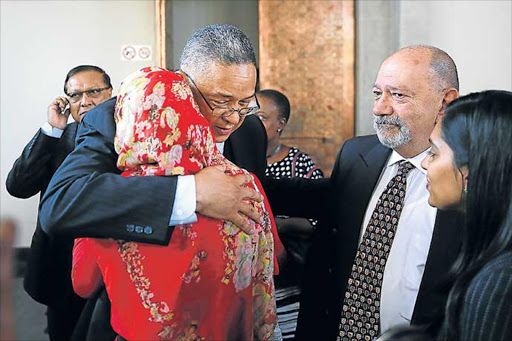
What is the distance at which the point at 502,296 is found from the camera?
56.1 inches

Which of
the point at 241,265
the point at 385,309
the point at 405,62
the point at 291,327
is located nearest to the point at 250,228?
the point at 241,265

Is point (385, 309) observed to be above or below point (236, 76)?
below

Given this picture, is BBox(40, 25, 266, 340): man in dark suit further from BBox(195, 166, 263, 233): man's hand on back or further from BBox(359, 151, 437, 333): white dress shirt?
BBox(359, 151, 437, 333): white dress shirt

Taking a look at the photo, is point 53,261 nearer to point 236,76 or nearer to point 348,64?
point 236,76

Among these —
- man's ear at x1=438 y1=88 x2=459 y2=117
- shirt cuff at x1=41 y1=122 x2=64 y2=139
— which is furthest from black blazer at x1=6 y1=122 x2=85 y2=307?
man's ear at x1=438 y1=88 x2=459 y2=117

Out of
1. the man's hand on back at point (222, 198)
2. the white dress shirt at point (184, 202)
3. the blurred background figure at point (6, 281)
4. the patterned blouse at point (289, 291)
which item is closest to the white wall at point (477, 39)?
the patterned blouse at point (289, 291)

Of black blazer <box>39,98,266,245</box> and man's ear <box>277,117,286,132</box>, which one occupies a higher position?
man's ear <box>277,117,286,132</box>

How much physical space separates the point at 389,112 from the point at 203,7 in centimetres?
464

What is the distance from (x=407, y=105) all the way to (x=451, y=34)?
274 cm

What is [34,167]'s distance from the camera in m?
3.22

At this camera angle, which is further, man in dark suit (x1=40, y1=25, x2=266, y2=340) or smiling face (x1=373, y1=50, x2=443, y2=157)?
smiling face (x1=373, y1=50, x2=443, y2=157)

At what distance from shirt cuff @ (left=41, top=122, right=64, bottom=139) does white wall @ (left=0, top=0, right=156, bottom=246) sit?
3135 mm

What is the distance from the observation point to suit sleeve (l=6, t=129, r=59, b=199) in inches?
127

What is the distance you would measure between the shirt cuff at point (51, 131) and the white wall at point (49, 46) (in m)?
3.14
